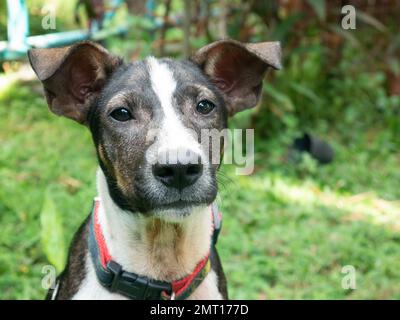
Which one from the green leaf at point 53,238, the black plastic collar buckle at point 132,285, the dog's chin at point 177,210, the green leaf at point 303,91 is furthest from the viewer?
the green leaf at point 303,91

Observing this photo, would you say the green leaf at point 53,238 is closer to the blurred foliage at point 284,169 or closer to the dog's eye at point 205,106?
the blurred foliage at point 284,169

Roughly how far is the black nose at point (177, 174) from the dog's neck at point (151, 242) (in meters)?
0.38

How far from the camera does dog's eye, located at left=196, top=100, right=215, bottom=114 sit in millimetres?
3377

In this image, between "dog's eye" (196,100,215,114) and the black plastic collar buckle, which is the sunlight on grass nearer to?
"dog's eye" (196,100,215,114)

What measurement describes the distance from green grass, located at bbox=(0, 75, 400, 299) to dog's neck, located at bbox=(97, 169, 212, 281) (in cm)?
86

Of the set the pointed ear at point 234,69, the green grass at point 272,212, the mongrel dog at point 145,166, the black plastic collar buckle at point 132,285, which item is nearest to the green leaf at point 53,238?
the green grass at point 272,212

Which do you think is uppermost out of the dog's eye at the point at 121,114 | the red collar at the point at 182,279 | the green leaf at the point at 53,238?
the dog's eye at the point at 121,114

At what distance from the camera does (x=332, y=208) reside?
6070mm

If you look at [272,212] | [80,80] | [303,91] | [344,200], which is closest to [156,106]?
[80,80]

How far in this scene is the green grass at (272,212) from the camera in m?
4.95

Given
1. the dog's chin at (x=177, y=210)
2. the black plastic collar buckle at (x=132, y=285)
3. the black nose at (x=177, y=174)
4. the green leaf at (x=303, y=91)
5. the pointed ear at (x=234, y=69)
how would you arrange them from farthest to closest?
the green leaf at (x=303, y=91) < the pointed ear at (x=234, y=69) < the black plastic collar buckle at (x=132, y=285) < the dog's chin at (x=177, y=210) < the black nose at (x=177, y=174)

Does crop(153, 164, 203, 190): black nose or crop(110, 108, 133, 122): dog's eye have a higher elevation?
crop(110, 108, 133, 122): dog's eye

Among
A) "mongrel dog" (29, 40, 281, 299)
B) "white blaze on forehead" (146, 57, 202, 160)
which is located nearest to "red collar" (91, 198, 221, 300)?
"mongrel dog" (29, 40, 281, 299)

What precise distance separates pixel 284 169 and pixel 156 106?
388 centimetres
